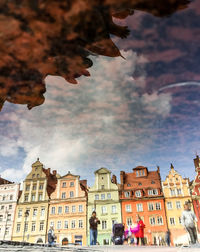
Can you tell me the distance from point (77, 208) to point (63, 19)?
126 feet

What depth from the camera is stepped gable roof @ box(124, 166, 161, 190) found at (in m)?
37.5

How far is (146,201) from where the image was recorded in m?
35.8

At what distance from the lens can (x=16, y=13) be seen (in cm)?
182

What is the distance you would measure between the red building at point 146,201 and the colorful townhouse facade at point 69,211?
6616 mm

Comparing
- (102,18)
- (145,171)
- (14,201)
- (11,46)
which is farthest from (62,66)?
(14,201)

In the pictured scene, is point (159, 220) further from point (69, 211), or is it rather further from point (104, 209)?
point (69, 211)

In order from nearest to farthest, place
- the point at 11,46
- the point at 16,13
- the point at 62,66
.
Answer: the point at 16,13 → the point at 11,46 → the point at 62,66

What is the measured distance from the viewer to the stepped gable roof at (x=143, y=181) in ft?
123

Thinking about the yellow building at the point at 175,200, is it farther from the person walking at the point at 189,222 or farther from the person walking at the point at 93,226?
the person walking at the point at 189,222

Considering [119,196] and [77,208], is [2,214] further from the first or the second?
[119,196]

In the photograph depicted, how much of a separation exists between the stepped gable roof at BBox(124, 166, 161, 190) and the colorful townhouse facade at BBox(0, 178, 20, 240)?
1955 cm

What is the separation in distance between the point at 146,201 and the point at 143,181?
3.67 metres

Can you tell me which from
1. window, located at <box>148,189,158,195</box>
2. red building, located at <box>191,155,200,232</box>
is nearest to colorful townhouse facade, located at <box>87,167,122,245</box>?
window, located at <box>148,189,158,195</box>

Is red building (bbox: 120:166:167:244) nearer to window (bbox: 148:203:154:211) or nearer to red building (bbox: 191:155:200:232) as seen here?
window (bbox: 148:203:154:211)
